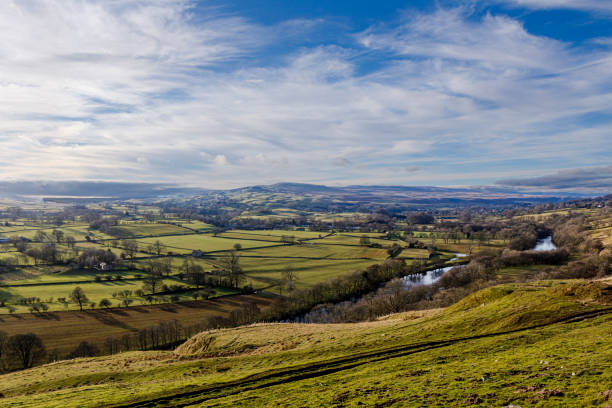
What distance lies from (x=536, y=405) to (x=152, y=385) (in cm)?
2927

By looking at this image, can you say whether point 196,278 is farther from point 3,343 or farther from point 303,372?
point 303,372

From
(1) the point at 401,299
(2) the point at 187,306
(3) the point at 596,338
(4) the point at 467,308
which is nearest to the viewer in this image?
(3) the point at 596,338

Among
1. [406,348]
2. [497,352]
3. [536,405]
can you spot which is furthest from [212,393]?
[497,352]

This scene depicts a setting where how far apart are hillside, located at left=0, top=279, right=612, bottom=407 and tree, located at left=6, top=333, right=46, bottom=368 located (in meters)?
25.0

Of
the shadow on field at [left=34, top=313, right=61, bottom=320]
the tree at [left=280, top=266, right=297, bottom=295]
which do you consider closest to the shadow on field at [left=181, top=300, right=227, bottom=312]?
the tree at [left=280, top=266, right=297, bottom=295]

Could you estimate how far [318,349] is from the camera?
32.4 metres

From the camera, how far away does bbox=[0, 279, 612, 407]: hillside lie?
16.3m

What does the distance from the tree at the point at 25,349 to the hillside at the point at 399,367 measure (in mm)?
24957

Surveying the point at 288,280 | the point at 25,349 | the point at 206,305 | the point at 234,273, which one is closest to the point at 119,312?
the point at 206,305

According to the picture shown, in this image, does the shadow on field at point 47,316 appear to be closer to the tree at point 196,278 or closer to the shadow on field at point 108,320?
the shadow on field at point 108,320

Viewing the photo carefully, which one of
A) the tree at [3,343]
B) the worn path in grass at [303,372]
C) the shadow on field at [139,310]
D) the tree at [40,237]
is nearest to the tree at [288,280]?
the shadow on field at [139,310]

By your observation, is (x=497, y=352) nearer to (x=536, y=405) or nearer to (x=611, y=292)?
(x=536, y=405)

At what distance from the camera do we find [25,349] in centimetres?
5525

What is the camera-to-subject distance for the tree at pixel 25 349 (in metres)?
55.0
